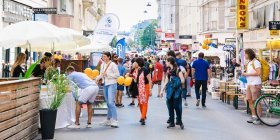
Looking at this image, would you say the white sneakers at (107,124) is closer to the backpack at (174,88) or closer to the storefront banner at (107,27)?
the backpack at (174,88)

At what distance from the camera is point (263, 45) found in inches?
1320

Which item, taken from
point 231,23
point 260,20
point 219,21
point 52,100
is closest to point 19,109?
point 52,100

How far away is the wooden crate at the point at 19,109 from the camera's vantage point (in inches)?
316

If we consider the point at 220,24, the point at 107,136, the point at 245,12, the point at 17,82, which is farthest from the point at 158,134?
the point at 220,24

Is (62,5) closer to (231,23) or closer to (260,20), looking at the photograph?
(260,20)

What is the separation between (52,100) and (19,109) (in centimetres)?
161

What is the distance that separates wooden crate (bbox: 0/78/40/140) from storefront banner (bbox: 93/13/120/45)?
11596 millimetres

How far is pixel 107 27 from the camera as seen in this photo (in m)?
21.9

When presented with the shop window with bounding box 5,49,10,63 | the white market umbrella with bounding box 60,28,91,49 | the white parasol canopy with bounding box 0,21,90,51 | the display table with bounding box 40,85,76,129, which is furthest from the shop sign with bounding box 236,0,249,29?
the white parasol canopy with bounding box 0,21,90,51

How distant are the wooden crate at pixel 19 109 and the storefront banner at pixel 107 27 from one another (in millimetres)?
11596

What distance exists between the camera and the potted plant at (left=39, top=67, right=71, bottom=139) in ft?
33.9

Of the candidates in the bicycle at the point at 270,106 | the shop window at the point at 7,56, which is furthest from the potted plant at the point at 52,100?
the shop window at the point at 7,56

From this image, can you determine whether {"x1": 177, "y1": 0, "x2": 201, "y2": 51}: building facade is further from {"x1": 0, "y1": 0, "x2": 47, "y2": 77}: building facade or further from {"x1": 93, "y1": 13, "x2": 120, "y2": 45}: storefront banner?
{"x1": 93, "y1": 13, "x2": 120, "y2": 45}: storefront banner

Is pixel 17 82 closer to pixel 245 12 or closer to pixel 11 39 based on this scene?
pixel 11 39
